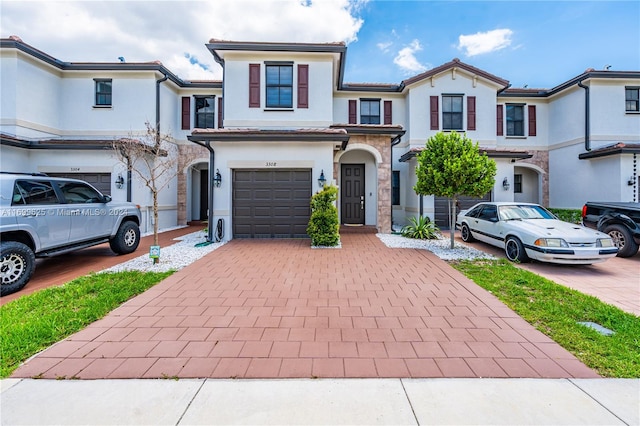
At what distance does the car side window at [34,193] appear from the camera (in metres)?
5.48

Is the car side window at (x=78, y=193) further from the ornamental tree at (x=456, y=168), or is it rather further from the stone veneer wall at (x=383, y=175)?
the ornamental tree at (x=456, y=168)

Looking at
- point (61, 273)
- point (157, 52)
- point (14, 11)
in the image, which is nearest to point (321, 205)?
point (61, 273)

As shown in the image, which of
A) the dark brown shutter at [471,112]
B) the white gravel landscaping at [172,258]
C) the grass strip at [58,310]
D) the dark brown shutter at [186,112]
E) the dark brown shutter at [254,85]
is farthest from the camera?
the dark brown shutter at [186,112]

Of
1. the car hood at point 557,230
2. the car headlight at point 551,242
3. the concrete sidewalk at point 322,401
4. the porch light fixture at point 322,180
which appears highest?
the porch light fixture at point 322,180

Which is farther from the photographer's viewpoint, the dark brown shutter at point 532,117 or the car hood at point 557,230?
the dark brown shutter at point 532,117

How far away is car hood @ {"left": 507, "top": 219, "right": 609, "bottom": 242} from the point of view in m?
6.39

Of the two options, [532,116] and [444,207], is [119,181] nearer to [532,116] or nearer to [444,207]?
[444,207]

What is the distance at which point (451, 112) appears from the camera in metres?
14.6

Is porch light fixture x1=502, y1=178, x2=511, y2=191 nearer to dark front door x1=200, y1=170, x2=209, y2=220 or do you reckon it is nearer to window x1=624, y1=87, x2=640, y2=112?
window x1=624, y1=87, x2=640, y2=112

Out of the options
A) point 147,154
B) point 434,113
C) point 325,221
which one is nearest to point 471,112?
point 434,113

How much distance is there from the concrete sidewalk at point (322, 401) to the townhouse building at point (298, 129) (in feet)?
25.4

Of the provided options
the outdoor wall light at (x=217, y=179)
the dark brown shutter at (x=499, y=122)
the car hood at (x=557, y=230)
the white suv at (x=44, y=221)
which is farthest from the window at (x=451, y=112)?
the white suv at (x=44, y=221)

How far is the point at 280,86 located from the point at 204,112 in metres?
6.06

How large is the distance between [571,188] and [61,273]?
21.0 m
